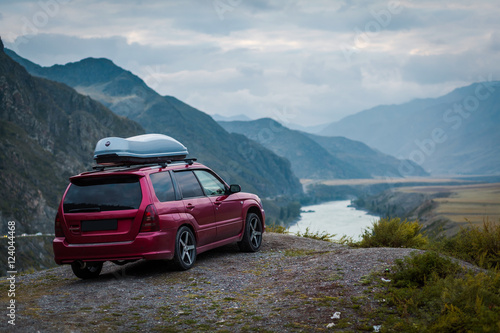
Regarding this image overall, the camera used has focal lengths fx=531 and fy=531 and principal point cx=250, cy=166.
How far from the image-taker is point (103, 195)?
7.89 metres

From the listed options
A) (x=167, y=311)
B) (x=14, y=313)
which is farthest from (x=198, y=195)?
(x=14, y=313)

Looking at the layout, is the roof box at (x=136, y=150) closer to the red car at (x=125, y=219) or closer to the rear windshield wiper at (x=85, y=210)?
the red car at (x=125, y=219)

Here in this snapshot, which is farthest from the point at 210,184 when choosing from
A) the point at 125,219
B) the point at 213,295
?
the point at 213,295

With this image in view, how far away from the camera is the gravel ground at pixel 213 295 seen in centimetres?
560

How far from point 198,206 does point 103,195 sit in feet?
5.41

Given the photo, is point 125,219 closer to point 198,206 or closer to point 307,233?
point 198,206

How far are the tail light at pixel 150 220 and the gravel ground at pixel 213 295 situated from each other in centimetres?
80

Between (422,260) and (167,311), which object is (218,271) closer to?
(167,311)

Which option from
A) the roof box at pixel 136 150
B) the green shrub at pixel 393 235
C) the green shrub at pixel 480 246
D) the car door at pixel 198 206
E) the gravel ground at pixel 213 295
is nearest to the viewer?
the gravel ground at pixel 213 295

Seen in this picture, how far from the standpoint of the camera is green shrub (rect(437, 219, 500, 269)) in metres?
8.35

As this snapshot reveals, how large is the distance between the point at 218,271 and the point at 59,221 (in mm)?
2566

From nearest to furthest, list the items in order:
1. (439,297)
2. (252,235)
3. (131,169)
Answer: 1. (439,297)
2. (131,169)
3. (252,235)

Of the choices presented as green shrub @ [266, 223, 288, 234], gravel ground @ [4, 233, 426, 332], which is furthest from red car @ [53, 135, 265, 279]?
green shrub @ [266, 223, 288, 234]

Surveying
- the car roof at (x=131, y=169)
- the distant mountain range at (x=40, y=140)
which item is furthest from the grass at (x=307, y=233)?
the distant mountain range at (x=40, y=140)
